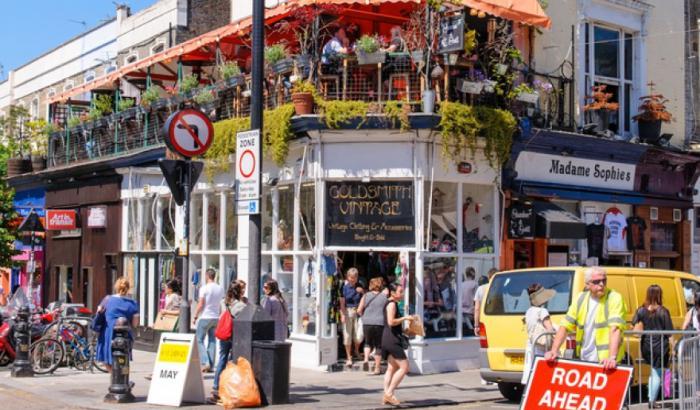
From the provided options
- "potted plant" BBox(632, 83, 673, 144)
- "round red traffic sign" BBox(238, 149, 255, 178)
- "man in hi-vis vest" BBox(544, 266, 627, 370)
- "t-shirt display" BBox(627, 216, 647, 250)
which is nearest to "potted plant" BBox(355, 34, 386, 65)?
"round red traffic sign" BBox(238, 149, 255, 178)

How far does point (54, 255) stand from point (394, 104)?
14.6 m

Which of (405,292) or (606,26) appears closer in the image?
(405,292)

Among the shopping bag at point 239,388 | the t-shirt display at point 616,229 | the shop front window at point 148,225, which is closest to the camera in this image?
the shopping bag at point 239,388

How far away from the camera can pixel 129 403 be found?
44.6ft

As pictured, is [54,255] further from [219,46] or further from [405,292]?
[405,292]

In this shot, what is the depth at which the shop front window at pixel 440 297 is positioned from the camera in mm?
17891

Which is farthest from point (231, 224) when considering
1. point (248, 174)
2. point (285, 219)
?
point (248, 174)

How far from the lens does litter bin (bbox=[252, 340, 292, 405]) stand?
13305 millimetres

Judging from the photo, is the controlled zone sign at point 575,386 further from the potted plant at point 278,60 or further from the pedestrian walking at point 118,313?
the potted plant at point 278,60

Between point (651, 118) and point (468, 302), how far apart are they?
23.6 ft

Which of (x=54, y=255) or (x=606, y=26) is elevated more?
(x=606, y=26)

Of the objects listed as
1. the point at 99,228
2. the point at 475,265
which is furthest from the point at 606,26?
the point at 99,228

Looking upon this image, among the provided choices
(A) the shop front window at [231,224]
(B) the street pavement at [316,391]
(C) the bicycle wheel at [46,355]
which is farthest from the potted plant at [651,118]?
(C) the bicycle wheel at [46,355]

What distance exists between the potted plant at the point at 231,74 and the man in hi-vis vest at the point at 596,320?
1164 cm
